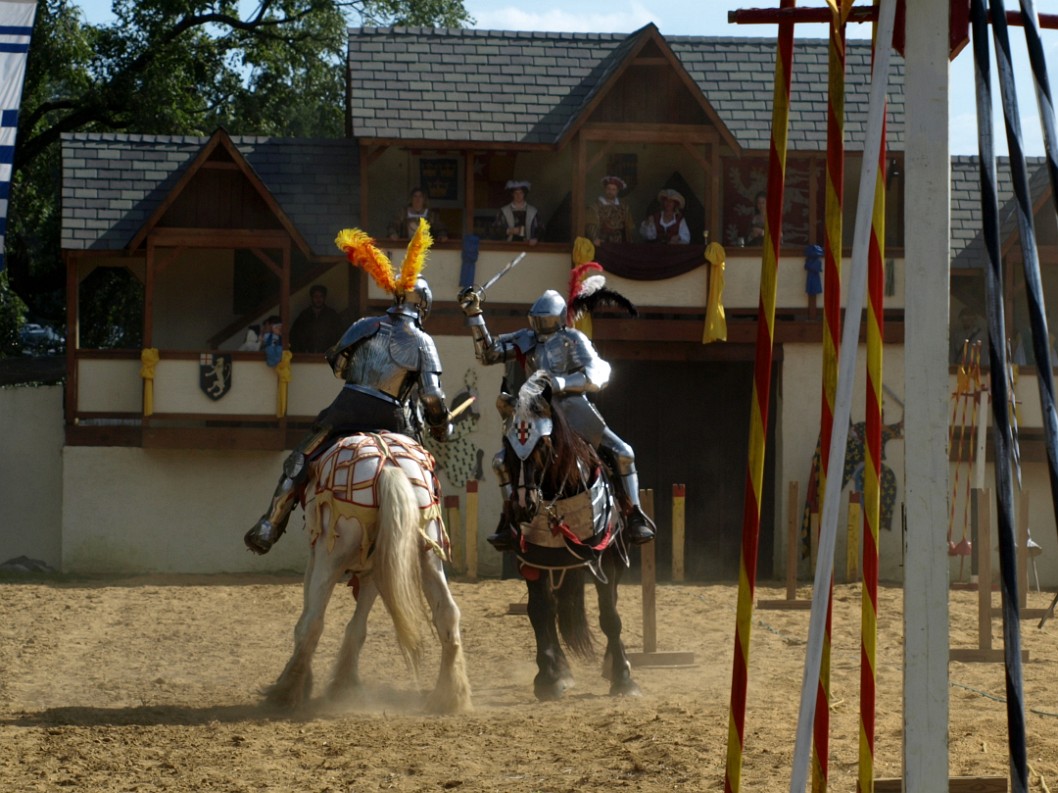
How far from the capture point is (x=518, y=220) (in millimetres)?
18750

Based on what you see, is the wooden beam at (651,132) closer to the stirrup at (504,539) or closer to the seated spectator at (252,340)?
the seated spectator at (252,340)

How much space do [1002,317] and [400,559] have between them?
4961mm

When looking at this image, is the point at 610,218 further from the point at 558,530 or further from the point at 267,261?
the point at 558,530

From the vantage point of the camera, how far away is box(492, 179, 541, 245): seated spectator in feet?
61.4

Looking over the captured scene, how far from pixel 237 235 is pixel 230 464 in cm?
270

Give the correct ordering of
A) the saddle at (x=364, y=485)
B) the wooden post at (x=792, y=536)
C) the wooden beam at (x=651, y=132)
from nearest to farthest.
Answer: the saddle at (x=364, y=485) → the wooden post at (x=792, y=536) → the wooden beam at (x=651, y=132)

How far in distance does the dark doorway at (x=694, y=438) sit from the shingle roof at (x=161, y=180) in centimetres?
415

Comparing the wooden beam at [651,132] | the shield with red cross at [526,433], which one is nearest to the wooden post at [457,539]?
the wooden beam at [651,132]

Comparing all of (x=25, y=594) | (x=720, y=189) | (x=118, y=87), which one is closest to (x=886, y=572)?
(x=720, y=189)

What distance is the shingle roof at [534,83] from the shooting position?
18.7 m

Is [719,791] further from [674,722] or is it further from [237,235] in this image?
[237,235]

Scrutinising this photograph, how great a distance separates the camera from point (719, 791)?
22.1 feet

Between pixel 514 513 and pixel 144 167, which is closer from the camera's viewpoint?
pixel 514 513

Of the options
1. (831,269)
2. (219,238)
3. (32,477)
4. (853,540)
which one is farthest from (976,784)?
(32,477)
